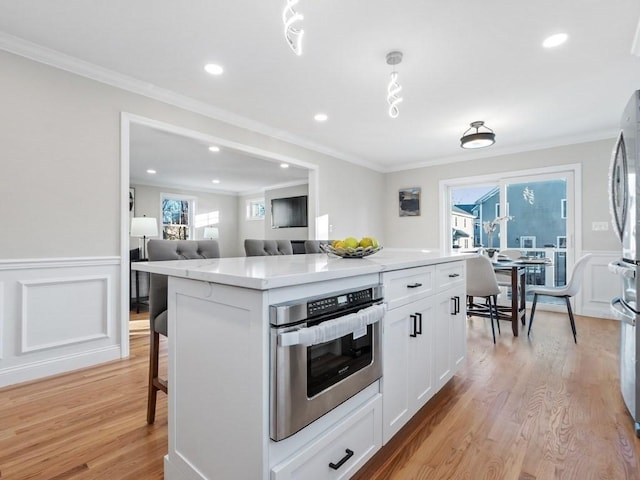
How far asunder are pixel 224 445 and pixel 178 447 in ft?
1.11

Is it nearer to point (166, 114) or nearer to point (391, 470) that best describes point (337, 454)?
point (391, 470)

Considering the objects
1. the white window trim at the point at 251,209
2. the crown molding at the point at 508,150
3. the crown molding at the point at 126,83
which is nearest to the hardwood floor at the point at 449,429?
the crown molding at the point at 126,83

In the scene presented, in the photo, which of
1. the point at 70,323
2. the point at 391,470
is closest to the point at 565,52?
the point at 391,470

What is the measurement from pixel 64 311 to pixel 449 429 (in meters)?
2.84

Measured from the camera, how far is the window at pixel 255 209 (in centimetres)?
912

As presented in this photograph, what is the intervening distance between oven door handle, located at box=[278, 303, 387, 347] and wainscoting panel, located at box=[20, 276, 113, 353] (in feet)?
8.11

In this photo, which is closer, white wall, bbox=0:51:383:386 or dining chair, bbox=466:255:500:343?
white wall, bbox=0:51:383:386

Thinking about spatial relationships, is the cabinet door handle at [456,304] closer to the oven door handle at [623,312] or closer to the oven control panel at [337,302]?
the oven door handle at [623,312]

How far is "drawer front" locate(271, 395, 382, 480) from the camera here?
1.00 metres

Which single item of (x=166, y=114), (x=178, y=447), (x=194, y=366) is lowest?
(x=178, y=447)

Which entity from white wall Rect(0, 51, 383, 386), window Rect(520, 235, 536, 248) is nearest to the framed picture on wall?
window Rect(520, 235, 536, 248)

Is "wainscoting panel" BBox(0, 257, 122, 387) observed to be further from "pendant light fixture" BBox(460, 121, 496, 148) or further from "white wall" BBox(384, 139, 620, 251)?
"white wall" BBox(384, 139, 620, 251)

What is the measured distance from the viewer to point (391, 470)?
1410 mm

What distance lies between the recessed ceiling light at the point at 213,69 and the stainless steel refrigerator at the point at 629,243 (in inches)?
108
